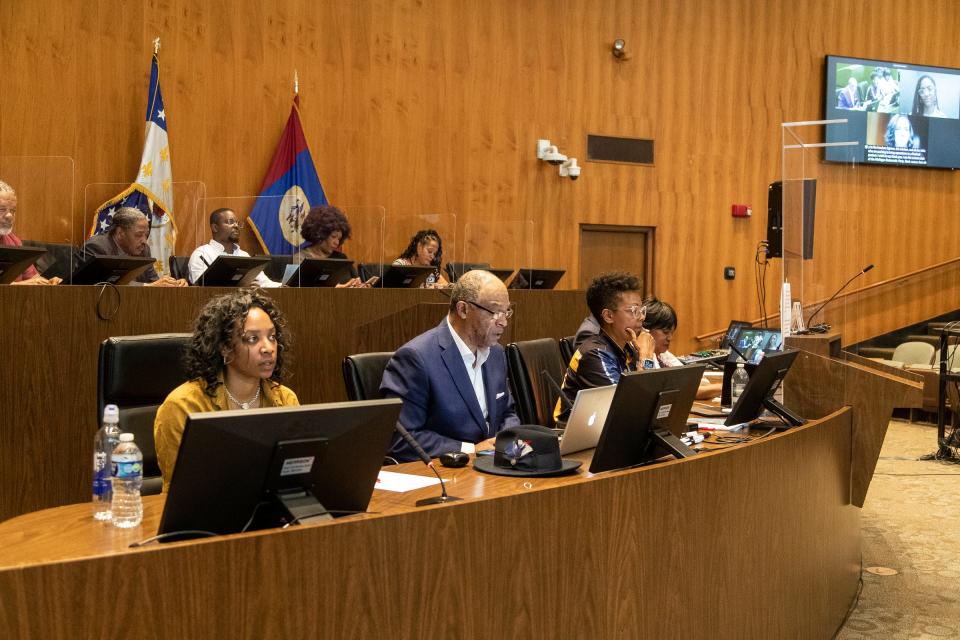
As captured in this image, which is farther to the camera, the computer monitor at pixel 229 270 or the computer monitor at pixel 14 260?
the computer monitor at pixel 229 270

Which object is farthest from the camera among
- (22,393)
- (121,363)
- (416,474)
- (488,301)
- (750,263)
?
(750,263)

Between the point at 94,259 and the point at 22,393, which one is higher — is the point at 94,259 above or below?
above

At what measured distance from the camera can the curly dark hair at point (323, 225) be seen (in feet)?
21.8

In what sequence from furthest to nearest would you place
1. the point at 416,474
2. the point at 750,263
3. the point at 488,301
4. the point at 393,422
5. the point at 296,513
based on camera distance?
the point at 750,263
the point at 488,301
the point at 416,474
the point at 393,422
the point at 296,513

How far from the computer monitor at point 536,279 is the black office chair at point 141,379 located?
14.4ft

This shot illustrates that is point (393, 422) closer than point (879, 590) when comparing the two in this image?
Yes

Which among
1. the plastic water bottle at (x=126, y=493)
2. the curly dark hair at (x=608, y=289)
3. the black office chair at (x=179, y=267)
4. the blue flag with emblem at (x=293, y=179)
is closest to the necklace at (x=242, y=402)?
the plastic water bottle at (x=126, y=493)

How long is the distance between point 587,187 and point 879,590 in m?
6.25

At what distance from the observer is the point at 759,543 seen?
2873mm

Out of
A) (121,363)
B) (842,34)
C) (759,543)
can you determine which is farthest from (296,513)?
(842,34)

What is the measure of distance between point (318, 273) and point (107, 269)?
1358 millimetres

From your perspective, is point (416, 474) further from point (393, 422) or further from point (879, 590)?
point (879, 590)

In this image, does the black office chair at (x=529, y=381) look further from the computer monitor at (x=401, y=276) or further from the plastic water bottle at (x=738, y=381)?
the computer monitor at (x=401, y=276)

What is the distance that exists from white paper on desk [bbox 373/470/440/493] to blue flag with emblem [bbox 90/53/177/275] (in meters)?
4.53
